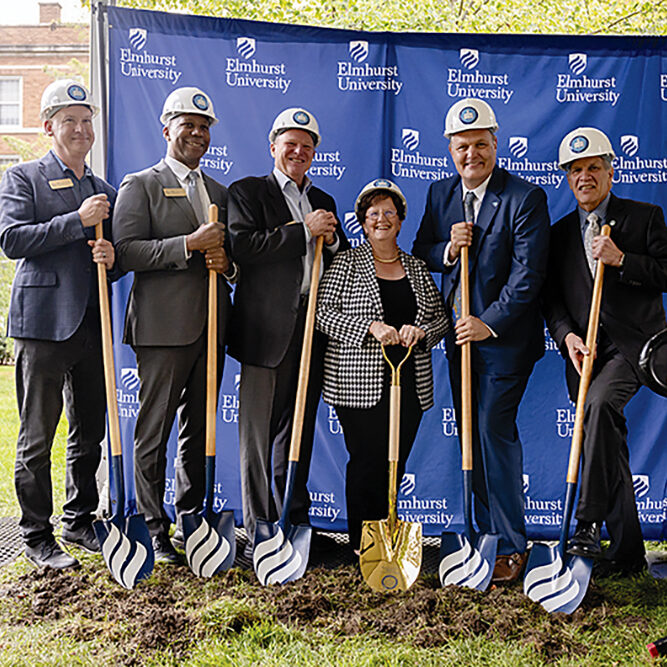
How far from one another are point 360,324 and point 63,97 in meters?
1.75

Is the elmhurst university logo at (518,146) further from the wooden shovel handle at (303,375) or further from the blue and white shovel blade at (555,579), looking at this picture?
the blue and white shovel blade at (555,579)

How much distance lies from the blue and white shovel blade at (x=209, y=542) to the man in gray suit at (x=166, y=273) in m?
0.23

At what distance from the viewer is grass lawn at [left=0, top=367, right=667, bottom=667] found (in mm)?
2848

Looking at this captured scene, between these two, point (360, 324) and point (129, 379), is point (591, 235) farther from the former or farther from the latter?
point (129, 379)

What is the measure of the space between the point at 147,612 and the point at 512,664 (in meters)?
1.42

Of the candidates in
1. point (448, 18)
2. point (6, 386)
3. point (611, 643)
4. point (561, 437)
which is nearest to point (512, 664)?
point (611, 643)

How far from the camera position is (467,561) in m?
3.50

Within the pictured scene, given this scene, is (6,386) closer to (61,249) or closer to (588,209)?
(61,249)

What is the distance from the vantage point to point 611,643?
299 cm

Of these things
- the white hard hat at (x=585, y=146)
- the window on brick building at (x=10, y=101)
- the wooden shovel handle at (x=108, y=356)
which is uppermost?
the window on brick building at (x=10, y=101)

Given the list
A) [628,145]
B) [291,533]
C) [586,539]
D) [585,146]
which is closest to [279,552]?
[291,533]

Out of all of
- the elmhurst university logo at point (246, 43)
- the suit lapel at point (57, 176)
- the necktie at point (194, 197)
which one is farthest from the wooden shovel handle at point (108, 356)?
the elmhurst university logo at point (246, 43)

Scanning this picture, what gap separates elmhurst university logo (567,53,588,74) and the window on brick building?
59.8ft

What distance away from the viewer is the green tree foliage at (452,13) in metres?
8.39
